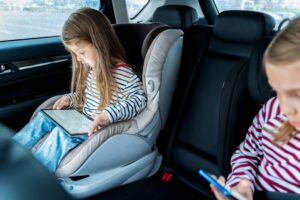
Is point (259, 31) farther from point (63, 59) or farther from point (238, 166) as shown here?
point (63, 59)

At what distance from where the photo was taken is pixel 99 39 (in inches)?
60.8

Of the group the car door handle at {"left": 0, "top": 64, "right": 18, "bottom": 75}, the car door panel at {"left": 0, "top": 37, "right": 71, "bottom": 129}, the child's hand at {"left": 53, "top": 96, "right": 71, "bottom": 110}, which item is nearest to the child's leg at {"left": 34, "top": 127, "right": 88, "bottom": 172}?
the child's hand at {"left": 53, "top": 96, "right": 71, "bottom": 110}

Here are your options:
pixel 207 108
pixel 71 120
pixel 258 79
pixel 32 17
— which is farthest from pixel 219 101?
pixel 32 17

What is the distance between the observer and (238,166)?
111cm

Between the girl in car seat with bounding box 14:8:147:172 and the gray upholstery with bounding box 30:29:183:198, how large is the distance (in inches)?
1.9

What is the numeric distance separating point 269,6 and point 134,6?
0.95 metres

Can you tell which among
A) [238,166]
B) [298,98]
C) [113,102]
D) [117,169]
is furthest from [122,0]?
[298,98]

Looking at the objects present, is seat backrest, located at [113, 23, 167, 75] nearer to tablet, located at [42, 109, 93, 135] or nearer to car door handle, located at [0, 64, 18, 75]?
tablet, located at [42, 109, 93, 135]

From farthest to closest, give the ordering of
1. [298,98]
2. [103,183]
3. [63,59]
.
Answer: [63,59] < [103,183] < [298,98]

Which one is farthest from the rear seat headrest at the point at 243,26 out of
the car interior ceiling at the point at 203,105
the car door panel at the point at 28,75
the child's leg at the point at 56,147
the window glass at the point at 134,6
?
the window glass at the point at 134,6

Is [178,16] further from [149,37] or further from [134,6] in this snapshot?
[134,6]

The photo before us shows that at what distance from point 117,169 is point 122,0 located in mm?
1355

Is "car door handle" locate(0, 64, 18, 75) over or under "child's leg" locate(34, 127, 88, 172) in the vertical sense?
over

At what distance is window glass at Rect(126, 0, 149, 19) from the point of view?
2672 millimetres
